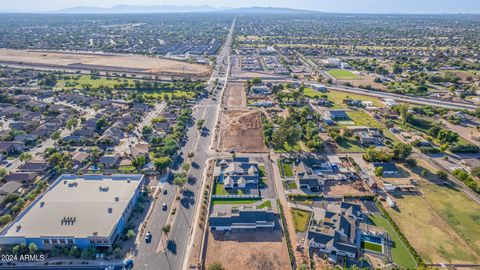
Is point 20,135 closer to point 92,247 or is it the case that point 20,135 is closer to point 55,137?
point 55,137

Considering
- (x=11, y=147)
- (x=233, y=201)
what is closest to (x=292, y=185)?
(x=233, y=201)

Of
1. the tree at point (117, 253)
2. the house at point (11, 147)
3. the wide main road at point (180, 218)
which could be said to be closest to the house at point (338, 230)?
the wide main road at point (180, 218)

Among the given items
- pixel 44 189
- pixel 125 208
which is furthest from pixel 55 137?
pixel 125 208

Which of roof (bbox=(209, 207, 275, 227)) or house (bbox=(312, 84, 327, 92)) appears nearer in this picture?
roof (bbox=(209, 207, 275, 227))

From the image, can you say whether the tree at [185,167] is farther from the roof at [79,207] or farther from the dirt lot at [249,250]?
the dirt lot at [249,250]

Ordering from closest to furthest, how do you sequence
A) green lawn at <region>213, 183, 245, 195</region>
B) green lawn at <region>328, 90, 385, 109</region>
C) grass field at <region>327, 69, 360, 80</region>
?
1. green lawn at <region>213, 183, 245, 195</region>
2. green lawn at <region>328, 90, 385, 109</region>
3. grass field at <region>327, 69, 360, 80</region>

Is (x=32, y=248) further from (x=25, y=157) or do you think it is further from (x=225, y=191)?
(x=25, y=157)

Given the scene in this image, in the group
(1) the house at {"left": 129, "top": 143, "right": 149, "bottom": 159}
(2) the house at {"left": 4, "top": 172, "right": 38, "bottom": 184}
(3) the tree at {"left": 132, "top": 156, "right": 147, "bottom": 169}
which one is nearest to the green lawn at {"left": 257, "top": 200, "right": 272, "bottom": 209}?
(3) the tree at {"left": 132, "top": 156, "right": 147, "bottom": 169}

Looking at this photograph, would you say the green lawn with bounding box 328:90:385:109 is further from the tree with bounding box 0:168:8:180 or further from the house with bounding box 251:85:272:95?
the tree with bounding box 0:168:8:180
